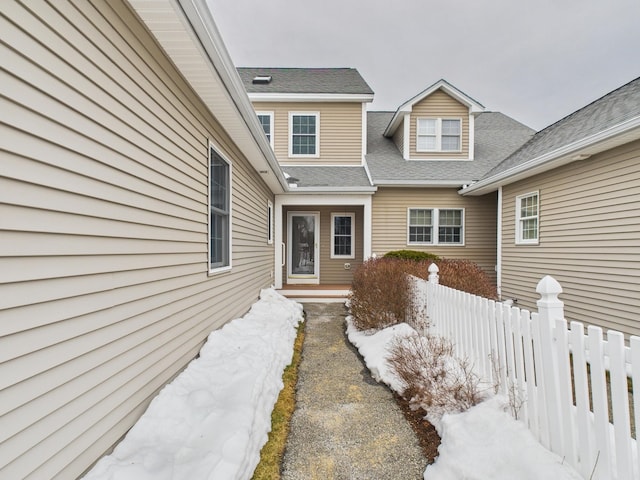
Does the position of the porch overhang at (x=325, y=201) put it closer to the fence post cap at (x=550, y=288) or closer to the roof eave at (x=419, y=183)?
the roof eave at (x=419, y=183)

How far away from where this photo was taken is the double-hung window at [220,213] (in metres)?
4.25

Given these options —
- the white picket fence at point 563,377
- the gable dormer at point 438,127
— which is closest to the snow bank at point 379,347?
the white picket fence at point 563,377

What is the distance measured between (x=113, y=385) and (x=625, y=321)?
21.9ft

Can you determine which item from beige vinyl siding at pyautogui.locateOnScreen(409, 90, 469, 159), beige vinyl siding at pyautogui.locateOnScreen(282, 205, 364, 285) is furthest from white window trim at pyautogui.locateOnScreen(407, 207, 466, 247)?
beige vinyl siding at pyautogui.locateOnScreen(409, 90, 469, 159)

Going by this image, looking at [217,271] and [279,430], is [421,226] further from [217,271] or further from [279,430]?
[279,430]

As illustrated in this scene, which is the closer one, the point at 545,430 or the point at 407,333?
the point at 545,430

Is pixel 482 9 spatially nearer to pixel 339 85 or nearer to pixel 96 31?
pixel 339 85

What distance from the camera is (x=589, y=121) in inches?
239

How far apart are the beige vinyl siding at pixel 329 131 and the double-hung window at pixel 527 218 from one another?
16.1 ft

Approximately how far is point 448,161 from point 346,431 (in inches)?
377

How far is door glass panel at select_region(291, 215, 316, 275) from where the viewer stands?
33.8 ft

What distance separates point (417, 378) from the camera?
3109 mm

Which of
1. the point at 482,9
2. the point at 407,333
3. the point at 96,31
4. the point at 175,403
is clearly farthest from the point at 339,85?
the point at 175,403

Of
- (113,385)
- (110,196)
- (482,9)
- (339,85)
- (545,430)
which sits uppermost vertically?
(482,9)
